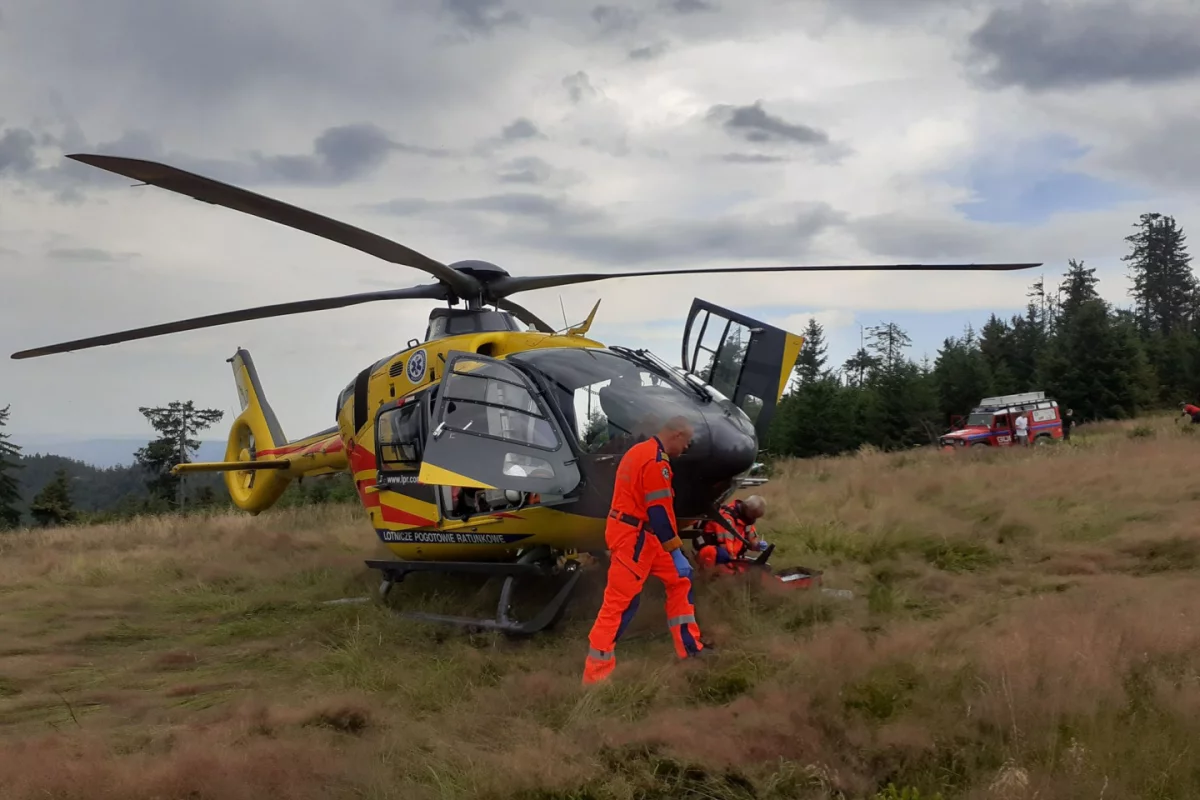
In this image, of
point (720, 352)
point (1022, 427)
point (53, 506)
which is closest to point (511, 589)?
point (720, 352)

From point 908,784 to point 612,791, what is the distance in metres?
1.19

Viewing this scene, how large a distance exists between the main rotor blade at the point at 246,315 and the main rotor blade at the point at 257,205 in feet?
2.56

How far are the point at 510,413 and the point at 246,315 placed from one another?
3.19 metres

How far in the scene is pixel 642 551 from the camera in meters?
5.57

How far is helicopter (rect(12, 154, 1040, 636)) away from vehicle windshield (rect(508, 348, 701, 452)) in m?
0.01

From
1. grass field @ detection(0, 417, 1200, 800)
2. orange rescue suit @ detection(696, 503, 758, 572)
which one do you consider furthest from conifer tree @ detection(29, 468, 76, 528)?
orange rescue suit @ detection(696, 503, 758, 572)

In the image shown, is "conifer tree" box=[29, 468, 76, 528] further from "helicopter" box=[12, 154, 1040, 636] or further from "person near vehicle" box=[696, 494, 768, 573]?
"person near vehicle" box=[696, 494, 768, 573]

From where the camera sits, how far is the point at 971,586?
24.2ft

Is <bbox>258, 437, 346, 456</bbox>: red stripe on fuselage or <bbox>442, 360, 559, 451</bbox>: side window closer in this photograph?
<bbox>442, 360, 559, 451</bbox>: side window

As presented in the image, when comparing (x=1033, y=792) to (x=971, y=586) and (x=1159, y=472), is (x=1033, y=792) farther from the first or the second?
(x=1159, y=472)

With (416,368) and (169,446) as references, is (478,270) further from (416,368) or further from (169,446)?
(169,446)

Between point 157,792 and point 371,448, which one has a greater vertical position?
point 371,448

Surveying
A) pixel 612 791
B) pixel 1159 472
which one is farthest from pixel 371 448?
pixel 1159 472

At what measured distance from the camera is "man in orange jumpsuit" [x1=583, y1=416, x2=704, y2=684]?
5449mm
